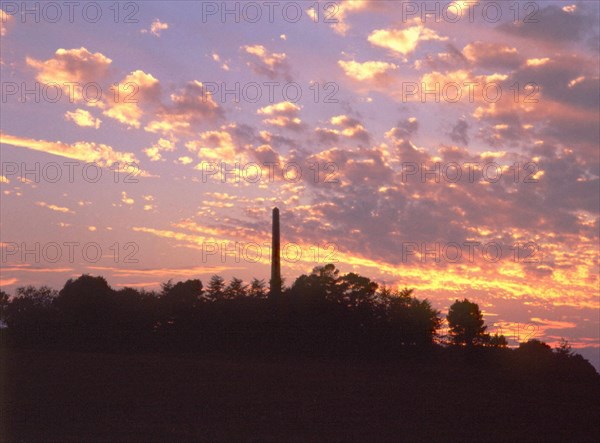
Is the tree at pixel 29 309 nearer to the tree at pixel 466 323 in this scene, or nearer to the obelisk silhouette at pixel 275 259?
the obelisk silhouette at pixel 275 259

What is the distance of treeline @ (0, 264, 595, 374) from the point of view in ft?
198

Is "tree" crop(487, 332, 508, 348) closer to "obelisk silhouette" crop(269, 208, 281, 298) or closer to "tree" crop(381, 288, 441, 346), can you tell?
"tree" crop(381, 288, 441, 346)

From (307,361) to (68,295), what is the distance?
104 feet

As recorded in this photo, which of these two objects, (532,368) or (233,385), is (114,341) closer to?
(233,385)

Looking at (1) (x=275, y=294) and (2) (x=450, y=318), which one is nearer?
(1) (x=275, y=294)

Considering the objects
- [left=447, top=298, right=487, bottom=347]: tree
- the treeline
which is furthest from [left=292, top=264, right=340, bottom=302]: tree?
[left=447, top=298, right=487, bottom=347]: tree

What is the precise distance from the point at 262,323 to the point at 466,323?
28.3 meters

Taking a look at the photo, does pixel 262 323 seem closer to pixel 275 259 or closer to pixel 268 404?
pixel 275 259

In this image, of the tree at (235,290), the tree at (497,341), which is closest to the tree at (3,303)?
the tree at (235,290)

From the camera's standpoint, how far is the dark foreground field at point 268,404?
25.7 metres

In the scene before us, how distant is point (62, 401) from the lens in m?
29.9

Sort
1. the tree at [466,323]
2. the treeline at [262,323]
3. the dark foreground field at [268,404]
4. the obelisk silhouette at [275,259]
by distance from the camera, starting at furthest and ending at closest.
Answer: the tree at [466,323] < the obelisk silhouette at [275,259] < the treeline at [262,323] < the dark foreground field at [268,404]

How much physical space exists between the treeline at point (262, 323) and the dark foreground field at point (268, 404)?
1496cm

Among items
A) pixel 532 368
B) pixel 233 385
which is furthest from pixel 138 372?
pixel 532 368
